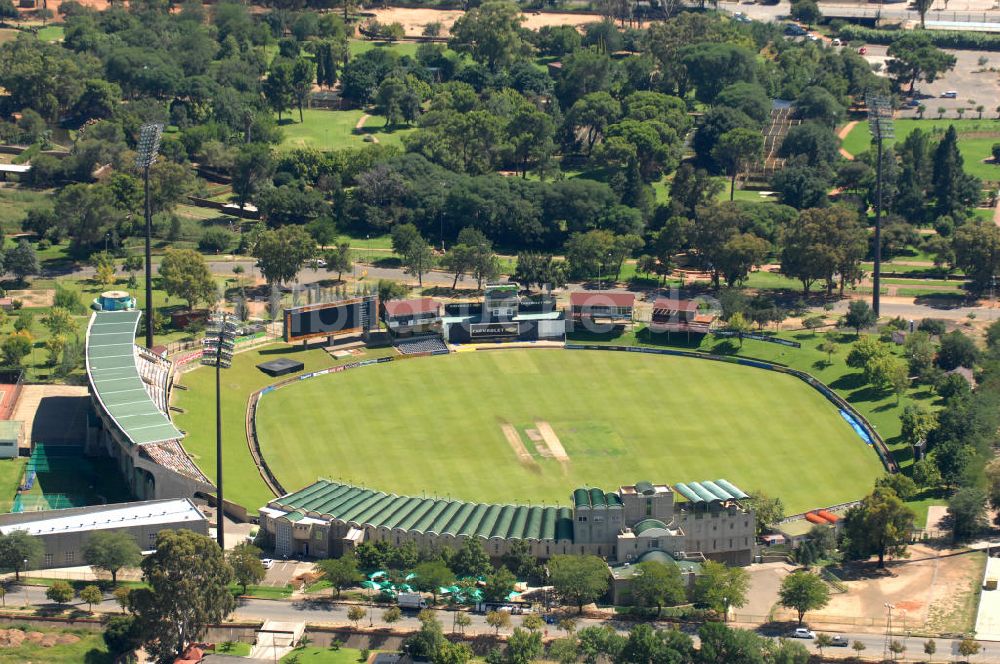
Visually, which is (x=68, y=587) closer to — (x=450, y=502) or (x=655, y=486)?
(x=450, y=502)

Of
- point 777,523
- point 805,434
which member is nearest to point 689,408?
point 805,434

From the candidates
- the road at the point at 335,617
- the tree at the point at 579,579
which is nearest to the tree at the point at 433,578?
the road at the point at 335,617

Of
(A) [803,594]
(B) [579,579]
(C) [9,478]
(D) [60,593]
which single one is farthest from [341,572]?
(C) [9,478]

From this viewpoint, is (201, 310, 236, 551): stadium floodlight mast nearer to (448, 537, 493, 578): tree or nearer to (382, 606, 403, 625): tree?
(382, 606, 403, 625): tree

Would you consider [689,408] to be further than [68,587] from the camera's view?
Yes

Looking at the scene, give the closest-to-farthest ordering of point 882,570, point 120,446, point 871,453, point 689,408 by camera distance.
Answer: point 882,570 → point 120,446 → point 871,453 → point 689,408

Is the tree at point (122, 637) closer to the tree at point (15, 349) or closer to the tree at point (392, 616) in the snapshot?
the tree at point (392, 616)
